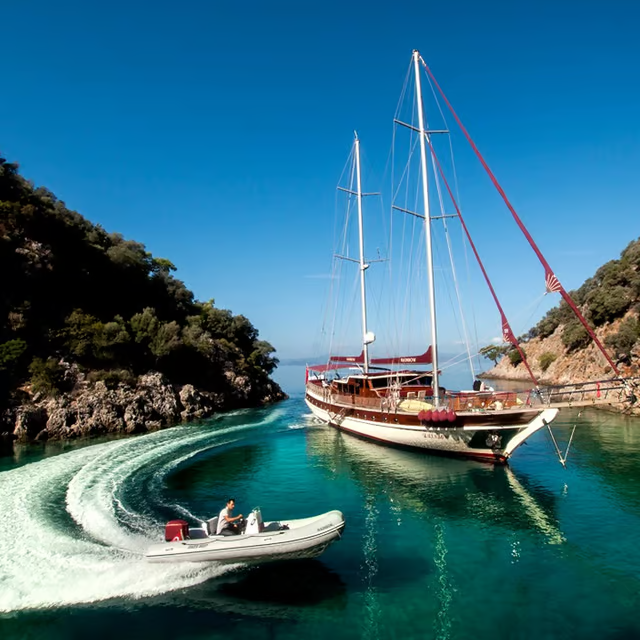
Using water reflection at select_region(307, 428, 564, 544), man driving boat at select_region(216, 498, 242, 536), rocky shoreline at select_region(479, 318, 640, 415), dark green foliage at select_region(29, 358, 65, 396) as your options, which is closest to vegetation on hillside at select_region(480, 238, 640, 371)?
rocky shoreline at select_region(479, 318, 640, 415)

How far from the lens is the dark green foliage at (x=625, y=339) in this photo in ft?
175

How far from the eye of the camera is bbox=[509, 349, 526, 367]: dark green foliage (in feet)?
360

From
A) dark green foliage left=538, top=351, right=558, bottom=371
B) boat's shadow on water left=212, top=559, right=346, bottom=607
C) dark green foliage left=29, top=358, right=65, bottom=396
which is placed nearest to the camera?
boat's shadow on water left=212, top=559, right=346, bottom=607

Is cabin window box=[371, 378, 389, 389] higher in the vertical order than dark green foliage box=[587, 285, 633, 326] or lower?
lower

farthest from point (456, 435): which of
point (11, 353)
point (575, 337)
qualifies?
point (575, 337)

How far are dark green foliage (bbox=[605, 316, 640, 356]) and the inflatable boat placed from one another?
180 ft

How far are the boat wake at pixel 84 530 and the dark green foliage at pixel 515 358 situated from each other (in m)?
99.2

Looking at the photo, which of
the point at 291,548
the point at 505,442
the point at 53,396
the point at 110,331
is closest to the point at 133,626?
the point at 291,548

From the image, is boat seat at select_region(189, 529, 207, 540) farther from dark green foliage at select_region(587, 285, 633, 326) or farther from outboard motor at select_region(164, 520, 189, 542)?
dark green foliage at select_region(587, 285, 633, 326)

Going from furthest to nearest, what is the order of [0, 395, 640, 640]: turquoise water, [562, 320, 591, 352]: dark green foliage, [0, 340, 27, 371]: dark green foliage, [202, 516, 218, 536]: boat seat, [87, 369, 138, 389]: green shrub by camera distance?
[562, 320, 591, 352]: dark green foliage
[87, 369, 138, 389]: green shrub
[0, 340, 27, 371]: dark green foliage
[202, 516, 218, 536]: boat seat
[0, 395, 640, 640]: turquoise water

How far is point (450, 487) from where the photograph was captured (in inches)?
861

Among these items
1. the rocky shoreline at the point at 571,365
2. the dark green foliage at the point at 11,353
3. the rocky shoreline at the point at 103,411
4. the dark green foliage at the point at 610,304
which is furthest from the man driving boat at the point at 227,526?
the dark green foliage at the point at 610,304

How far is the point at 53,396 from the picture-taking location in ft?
126

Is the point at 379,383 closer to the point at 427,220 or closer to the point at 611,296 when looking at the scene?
the point at 427,220
